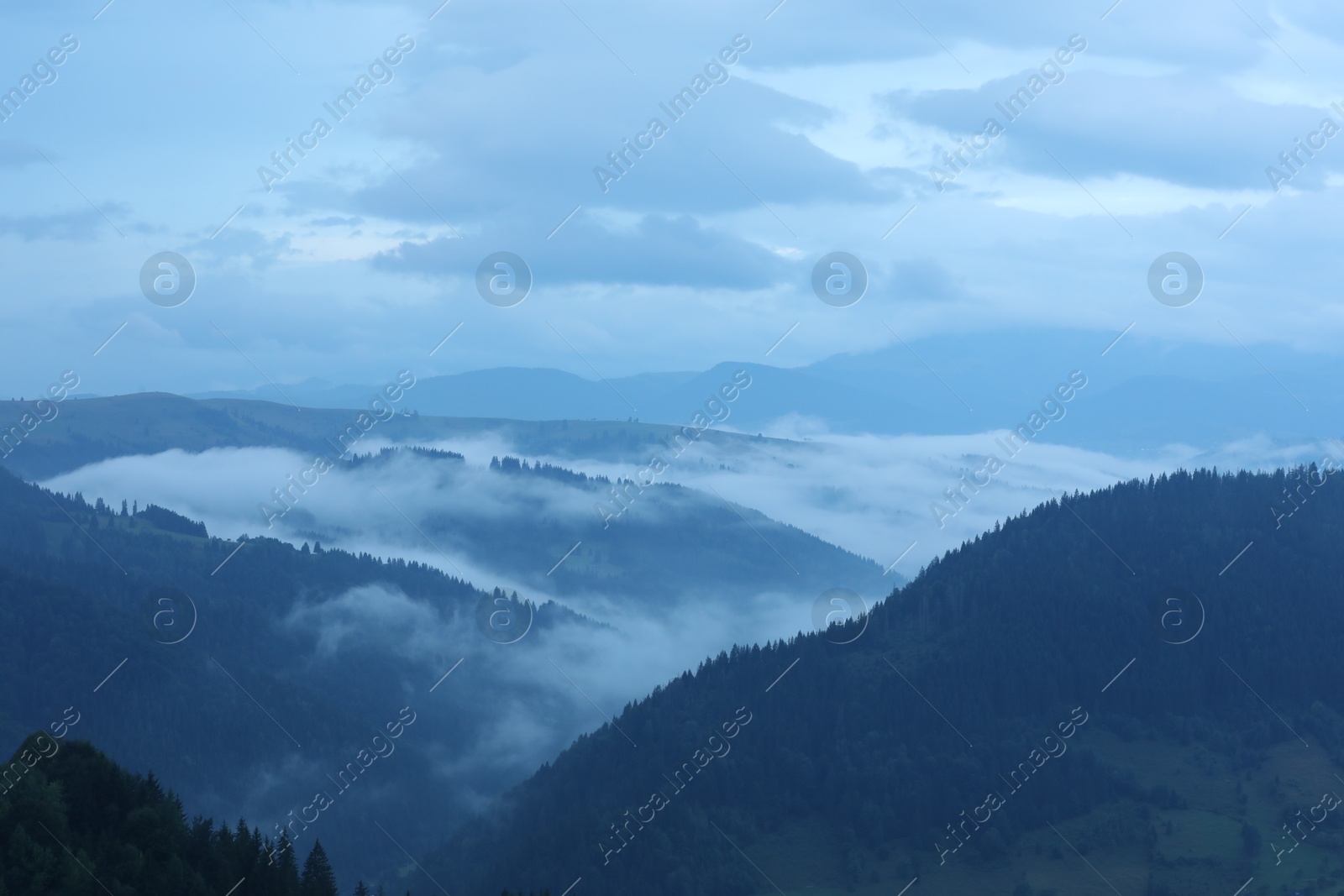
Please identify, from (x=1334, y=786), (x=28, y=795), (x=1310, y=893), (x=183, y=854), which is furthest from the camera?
(x=1334, y=786)

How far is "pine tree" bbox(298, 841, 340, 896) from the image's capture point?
74125 millimetres

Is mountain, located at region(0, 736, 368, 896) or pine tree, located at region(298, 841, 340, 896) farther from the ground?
mountain, located at region(0, 736, 368, 896)

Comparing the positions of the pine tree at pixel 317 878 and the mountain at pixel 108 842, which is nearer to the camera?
the mountain at pixel 108 842

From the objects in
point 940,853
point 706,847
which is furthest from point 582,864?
point 940,853

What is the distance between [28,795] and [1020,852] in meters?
157

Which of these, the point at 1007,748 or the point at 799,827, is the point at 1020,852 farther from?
the point at 799,827

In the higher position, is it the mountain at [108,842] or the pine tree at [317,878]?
the mountain at [108,842]

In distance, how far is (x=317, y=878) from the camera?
76.2m

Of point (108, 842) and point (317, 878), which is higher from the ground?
point (108, 842)

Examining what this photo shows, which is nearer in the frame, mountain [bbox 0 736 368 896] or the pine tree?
mountain [bbox 0 736 368 896]

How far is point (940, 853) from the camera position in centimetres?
18288

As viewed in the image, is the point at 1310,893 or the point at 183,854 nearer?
the point at 183,854

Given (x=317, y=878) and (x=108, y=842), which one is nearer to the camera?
(x=108, y=842)

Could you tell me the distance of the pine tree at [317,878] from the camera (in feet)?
243
